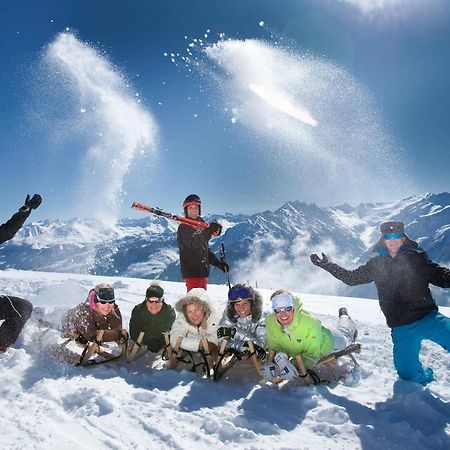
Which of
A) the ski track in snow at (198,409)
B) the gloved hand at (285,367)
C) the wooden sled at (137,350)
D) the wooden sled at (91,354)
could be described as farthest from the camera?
the wooden sled at (137,350)

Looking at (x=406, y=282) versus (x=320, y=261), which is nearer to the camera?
(x=406, y=282)

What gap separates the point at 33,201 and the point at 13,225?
83cm

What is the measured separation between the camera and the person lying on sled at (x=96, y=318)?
701 centimetres

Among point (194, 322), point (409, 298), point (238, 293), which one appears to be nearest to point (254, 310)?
point (238, 293)

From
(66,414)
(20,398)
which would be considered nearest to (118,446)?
(66,414)

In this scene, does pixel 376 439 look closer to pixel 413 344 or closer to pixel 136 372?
pixel 413 344

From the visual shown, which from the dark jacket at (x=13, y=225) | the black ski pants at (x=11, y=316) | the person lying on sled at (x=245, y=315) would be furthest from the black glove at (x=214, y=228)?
the black ski pants at (x=11, y=316)

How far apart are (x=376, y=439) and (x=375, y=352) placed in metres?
4.46

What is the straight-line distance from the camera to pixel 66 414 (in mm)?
4438

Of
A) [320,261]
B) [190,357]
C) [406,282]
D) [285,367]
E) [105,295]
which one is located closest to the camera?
[285,367]

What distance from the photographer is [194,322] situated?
22.0 feet

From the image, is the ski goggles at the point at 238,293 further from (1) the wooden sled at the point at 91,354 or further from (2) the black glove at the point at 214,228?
(1) the wooden sled at the point at 91,354

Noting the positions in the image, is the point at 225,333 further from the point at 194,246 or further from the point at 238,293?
the point at 194,246

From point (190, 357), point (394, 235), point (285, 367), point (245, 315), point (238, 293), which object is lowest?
point (190, 357)
